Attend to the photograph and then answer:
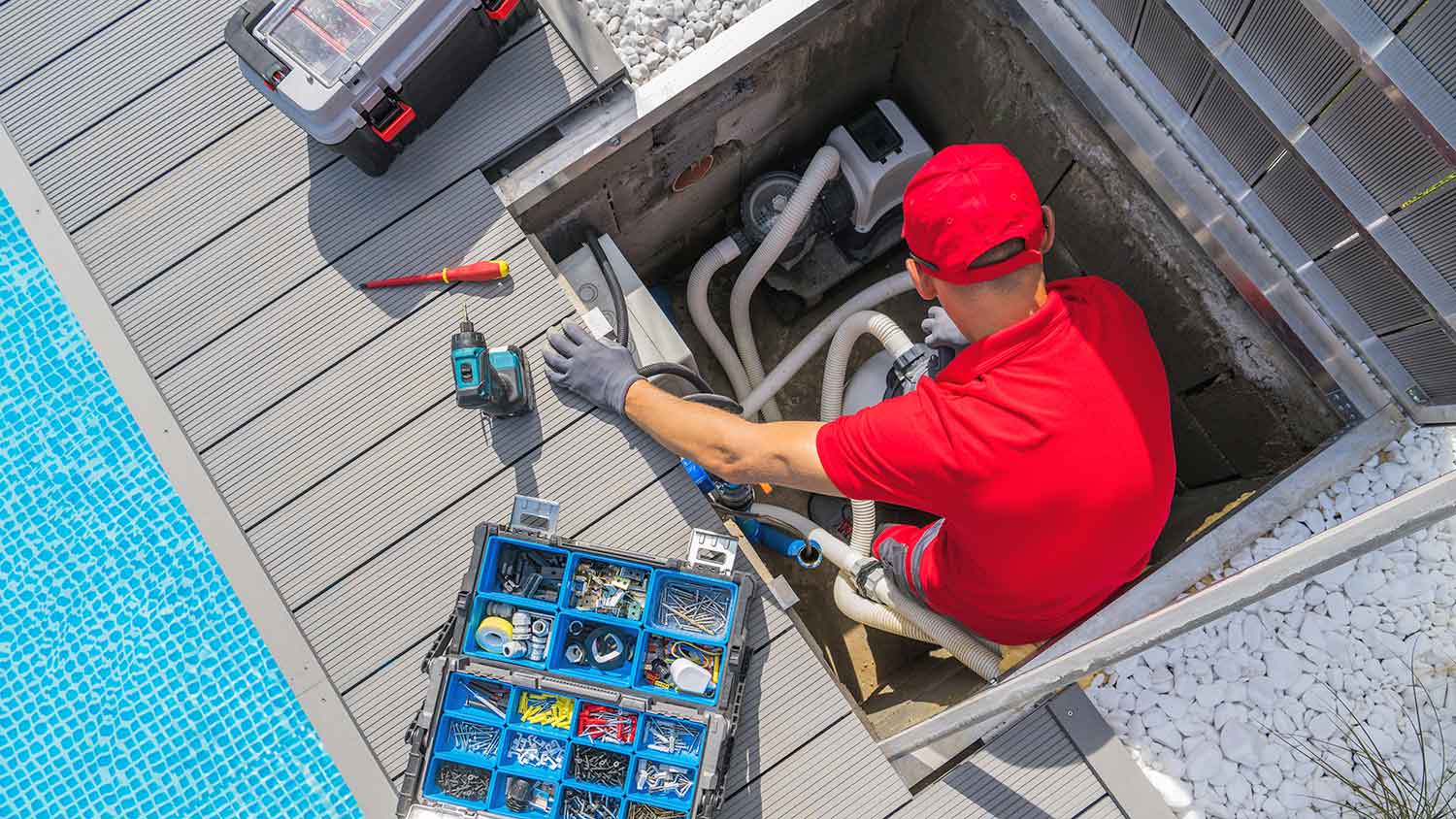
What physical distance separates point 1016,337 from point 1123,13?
4.54 feet

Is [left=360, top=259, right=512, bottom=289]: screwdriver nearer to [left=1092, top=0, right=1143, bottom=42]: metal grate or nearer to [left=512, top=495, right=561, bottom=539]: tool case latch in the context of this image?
[left=512, top=495, right=561, bottom=539]: tool case latch

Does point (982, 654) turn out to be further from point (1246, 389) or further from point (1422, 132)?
point (1422, 132)

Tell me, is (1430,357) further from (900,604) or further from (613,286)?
(613,286)

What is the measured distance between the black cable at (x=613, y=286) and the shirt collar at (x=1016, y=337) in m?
1.10

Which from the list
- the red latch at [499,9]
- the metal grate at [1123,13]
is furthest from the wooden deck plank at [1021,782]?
the red latch at [499,9]

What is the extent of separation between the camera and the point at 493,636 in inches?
87.4

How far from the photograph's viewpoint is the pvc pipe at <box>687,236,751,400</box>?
3523 millimetres

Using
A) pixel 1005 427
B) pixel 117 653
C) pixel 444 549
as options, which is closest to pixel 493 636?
pixel 444 549

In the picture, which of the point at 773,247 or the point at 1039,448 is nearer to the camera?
the point at 1039,448

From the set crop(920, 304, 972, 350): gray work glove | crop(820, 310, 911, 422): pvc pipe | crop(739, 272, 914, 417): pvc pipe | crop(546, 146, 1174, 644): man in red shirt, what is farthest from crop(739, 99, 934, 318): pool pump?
crop(546, 146, 1174, 644): man in red shirt

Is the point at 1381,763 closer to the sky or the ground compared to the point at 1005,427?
closer to the ground

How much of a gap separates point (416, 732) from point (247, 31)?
6.44 feet

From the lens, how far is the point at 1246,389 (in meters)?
2.92

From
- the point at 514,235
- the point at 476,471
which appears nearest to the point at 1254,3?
the point at 514,235
